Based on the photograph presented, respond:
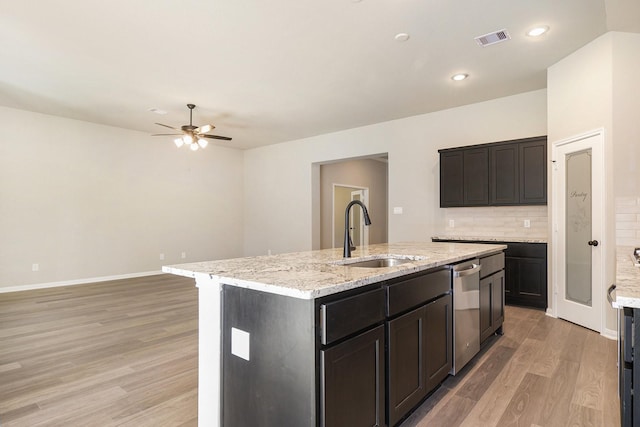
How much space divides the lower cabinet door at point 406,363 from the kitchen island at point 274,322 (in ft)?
0.43

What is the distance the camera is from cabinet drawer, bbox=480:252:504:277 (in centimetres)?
282

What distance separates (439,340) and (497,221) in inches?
138

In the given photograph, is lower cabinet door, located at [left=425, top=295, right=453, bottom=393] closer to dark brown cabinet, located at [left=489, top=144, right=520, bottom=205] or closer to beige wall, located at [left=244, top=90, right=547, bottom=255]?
dark brown cabinet, located at [left=489, top=144, right=520, bottom=205]

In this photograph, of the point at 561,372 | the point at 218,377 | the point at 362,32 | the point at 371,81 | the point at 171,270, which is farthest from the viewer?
the point at 371,81

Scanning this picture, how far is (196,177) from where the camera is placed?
25.5 ft

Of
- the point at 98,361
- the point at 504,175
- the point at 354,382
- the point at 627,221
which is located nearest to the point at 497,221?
the point at 504,175

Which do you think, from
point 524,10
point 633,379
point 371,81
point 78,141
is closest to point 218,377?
point 633,379

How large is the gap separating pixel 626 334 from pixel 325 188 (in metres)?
7.16

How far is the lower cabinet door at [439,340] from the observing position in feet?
6.75

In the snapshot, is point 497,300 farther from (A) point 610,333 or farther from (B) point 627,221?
(B) point 627,221

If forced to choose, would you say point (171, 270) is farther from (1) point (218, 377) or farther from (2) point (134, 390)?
(2) point (134, 390)

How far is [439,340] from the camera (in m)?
2.17

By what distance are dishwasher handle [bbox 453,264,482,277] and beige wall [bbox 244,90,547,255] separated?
310cm

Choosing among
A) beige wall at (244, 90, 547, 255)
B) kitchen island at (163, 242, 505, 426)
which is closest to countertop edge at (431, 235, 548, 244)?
beige wall at (244, 90, 547, 255)
